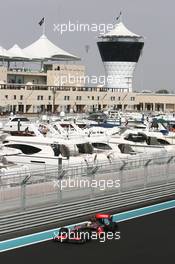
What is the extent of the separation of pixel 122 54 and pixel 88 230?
101 metres

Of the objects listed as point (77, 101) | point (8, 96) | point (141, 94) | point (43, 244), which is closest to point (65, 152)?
point (43, 244)

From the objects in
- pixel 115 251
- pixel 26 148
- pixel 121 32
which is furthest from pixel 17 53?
pixel 115 251

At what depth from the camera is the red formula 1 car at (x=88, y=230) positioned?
8.74 metres

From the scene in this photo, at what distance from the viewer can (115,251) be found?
27.6ft

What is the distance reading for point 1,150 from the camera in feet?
58.3

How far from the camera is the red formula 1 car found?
8.74 m

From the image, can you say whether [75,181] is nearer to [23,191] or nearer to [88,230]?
[23,191]

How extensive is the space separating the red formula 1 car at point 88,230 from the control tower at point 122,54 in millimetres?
93481

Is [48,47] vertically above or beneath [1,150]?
above

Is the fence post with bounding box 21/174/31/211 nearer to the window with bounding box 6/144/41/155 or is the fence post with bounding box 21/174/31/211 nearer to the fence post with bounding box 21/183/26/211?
the fence post with bounding box 21/183/26/211

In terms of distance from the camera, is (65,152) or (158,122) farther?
(158,122)

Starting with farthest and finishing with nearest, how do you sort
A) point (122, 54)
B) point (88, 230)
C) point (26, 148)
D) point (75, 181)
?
point (122, 54)
point (26, 148)
point (75, 181)
point (88, 230)

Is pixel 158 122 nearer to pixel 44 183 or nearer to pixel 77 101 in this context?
pixel 44 183

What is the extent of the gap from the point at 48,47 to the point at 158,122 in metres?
58.4
